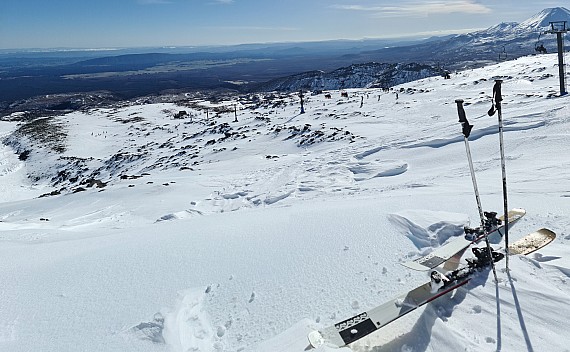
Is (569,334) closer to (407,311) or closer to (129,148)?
(407,311)

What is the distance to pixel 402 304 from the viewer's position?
4.40 metres

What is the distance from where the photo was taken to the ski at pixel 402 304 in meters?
4.03

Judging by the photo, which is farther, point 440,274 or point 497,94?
point 440,274

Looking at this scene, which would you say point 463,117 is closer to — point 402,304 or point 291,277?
Answer: point 402,304

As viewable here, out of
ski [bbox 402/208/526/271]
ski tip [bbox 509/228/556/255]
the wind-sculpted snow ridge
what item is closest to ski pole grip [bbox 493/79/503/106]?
ski [bbox 402/208/526/271]

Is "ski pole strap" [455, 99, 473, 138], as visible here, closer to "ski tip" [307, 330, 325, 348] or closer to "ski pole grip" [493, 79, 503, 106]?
"ski pole grip" [493, 79, 503, 106]

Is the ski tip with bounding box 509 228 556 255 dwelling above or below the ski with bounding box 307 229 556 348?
above

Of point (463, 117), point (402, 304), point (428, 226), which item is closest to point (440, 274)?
point (402, 304)

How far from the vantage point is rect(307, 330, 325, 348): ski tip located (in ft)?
12.9

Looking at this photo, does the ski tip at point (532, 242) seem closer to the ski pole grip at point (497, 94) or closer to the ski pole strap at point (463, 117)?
the ski pole strap at point (463, 117)

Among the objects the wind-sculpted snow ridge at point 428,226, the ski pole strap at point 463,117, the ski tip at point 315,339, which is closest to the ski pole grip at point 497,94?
the ski pole strap at point 463,117

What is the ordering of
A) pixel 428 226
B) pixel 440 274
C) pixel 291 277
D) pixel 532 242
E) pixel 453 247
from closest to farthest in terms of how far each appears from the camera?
1. pixel 440 274
2. pixel 291 277
3. pixel 532 242
4. pixel 453 247
5. pixel 428 226

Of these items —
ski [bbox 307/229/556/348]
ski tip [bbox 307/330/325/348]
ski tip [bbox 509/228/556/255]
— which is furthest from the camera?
ski tip [bbox 509/228/556/255]

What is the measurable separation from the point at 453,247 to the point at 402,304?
6.19ft
